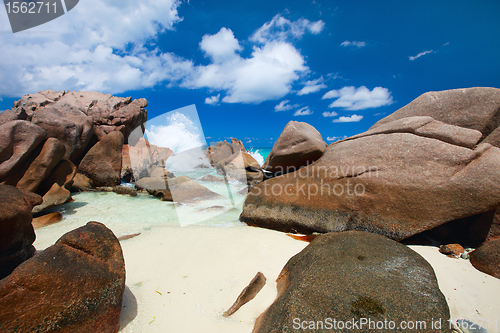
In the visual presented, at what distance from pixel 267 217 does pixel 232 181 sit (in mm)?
9100

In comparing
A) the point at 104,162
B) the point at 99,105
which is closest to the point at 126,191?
the point at 104,162

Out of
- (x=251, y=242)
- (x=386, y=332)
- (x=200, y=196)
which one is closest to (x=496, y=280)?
(x=386, y=332)

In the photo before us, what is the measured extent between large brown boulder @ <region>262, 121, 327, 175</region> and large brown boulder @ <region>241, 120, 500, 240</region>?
0.49 meters

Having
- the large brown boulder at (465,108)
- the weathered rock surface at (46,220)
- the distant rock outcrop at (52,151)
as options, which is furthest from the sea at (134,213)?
the large brown boulder at (465,108)

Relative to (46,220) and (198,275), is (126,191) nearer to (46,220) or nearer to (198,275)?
(46,220)

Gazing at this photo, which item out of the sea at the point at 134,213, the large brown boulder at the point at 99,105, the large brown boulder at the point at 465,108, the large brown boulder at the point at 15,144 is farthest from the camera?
the large brown boulder at the point at 99,105

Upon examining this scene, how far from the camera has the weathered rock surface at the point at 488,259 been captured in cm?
275

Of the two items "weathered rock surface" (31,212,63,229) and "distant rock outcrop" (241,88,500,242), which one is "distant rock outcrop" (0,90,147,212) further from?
"distant rock outcrop" (241,88,500,242)

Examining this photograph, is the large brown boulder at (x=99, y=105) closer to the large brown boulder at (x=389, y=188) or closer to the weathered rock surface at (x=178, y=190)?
the weathered rock surface at (x=178, y=190)

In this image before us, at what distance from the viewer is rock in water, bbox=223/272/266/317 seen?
7.48ft

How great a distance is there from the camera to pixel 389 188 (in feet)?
12.9

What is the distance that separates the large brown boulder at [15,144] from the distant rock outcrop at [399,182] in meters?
6.21

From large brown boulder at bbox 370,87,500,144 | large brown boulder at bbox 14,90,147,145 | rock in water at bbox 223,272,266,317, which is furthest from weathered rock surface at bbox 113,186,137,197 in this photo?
large brown boulder at bbox 370,87,500,144

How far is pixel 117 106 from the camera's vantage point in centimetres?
1758
